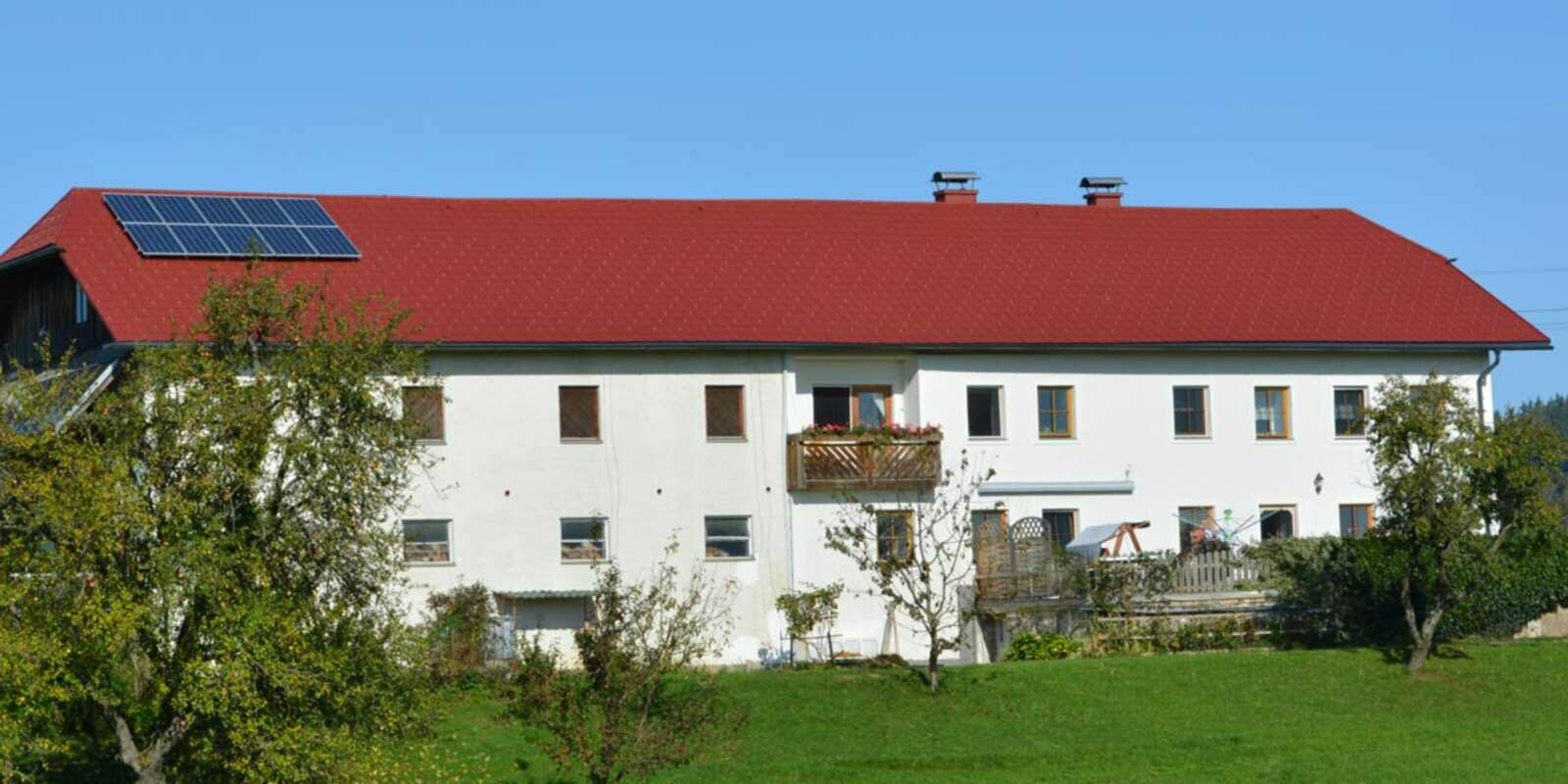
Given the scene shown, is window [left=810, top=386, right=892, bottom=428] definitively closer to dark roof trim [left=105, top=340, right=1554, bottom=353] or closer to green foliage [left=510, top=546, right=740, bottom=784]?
dark roof trim [left=105, top=340, right=1554, bottom=353]

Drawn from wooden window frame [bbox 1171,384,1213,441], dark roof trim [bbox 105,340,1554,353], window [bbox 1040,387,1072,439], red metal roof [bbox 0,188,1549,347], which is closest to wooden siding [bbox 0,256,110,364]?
red metal roof [bbox 0,188,1549,347]

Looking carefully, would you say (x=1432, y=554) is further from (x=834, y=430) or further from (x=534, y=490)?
(x=534, y=490)

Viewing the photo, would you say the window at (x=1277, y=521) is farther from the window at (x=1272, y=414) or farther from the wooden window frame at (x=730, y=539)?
the wooden window frame at (x=730, y=539)

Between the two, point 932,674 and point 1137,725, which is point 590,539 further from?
point 1137,725

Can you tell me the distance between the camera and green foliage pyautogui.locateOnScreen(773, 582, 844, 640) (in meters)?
39.2

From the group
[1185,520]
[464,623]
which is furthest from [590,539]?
[1185,520]

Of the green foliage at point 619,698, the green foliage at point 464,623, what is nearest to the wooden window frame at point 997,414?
the green foliage at point 464,623

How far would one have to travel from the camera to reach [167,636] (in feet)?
81.1

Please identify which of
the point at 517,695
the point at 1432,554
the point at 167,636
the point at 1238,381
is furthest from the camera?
the point at 1238,381

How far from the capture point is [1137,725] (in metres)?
33.6

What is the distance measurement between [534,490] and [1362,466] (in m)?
16.4

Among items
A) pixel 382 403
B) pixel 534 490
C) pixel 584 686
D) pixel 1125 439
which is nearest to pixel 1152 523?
pixel 1125 439

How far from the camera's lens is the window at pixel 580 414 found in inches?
1611

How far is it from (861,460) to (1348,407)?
10598 millimetres
